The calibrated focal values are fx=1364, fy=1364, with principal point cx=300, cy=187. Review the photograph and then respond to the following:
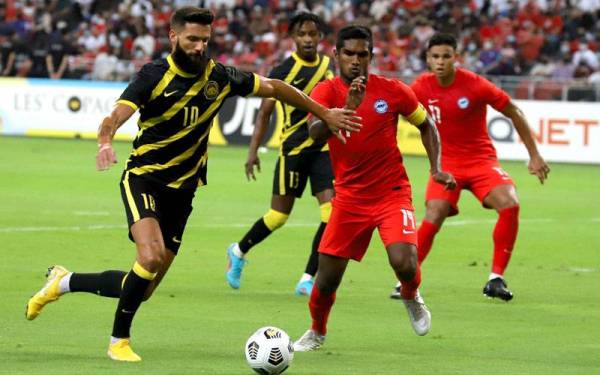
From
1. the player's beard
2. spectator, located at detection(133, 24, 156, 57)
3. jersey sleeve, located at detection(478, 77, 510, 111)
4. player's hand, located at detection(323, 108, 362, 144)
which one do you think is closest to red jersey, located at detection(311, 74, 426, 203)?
player's hand, located at detection(323, 108, 362, 144)

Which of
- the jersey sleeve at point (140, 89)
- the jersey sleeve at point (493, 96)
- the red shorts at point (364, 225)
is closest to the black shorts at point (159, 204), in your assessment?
the jersey sleeve at point (140, 89)

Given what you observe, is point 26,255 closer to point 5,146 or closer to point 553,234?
point 553,234

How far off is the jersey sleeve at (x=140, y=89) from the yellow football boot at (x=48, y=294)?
4.84 feet

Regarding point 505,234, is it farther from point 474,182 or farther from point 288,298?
point 288,298

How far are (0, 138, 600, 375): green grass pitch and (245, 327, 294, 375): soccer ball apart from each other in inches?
7.2

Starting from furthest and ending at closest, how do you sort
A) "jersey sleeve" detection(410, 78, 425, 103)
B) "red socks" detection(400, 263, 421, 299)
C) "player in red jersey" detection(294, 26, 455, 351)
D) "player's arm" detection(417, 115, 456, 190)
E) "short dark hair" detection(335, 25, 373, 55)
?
"jersey sleeve" detection(410, 78, 425, 103)
"player's arm" detection(417, 115, 456, 190)
"red socks" detection(400, 263, 421, 299)
"player in red jersey" detection(294, 26, 455, 351)
"short dark hair" detection(335, 25, 373, 55)

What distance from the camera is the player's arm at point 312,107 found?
26.8 feet

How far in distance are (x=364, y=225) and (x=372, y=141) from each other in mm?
556

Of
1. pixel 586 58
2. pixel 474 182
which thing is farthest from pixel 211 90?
pixel 586 58

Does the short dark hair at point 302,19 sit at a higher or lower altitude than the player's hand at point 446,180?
higher

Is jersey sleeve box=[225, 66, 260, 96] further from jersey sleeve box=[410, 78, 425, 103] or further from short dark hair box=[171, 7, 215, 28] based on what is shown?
jersey sleeve box=[410, 78, 425, 103]

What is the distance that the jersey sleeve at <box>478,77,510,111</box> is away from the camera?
11.5 metres

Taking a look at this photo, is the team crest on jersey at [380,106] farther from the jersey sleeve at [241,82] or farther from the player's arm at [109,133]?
the player's arm at [109,133]

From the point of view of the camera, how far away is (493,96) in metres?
11.5
